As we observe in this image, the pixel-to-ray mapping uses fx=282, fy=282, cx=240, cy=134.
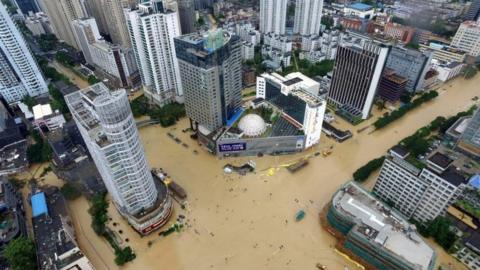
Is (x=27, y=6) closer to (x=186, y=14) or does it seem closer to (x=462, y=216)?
(x=186, y=14)

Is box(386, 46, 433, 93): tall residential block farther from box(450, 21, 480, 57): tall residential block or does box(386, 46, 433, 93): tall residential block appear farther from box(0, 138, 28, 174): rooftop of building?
box(0, 138, 28, 174): rooftop of building

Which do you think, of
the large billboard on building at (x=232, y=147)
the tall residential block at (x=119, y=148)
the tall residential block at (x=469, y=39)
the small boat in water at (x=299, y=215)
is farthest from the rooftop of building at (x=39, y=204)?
the tall residential block at (x=469, y=39)

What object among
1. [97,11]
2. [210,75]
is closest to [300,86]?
[210,75]

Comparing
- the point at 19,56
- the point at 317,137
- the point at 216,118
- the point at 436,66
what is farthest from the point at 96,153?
the point at 436,66

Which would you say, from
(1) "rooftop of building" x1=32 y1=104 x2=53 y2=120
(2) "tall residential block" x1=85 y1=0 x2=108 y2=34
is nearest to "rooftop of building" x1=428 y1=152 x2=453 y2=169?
(1) "rooftop of building" x1=32 y1=104 x2=53 y2=120

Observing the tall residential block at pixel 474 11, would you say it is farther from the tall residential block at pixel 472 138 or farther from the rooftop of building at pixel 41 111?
the rooftop of building at pixel 41 111
